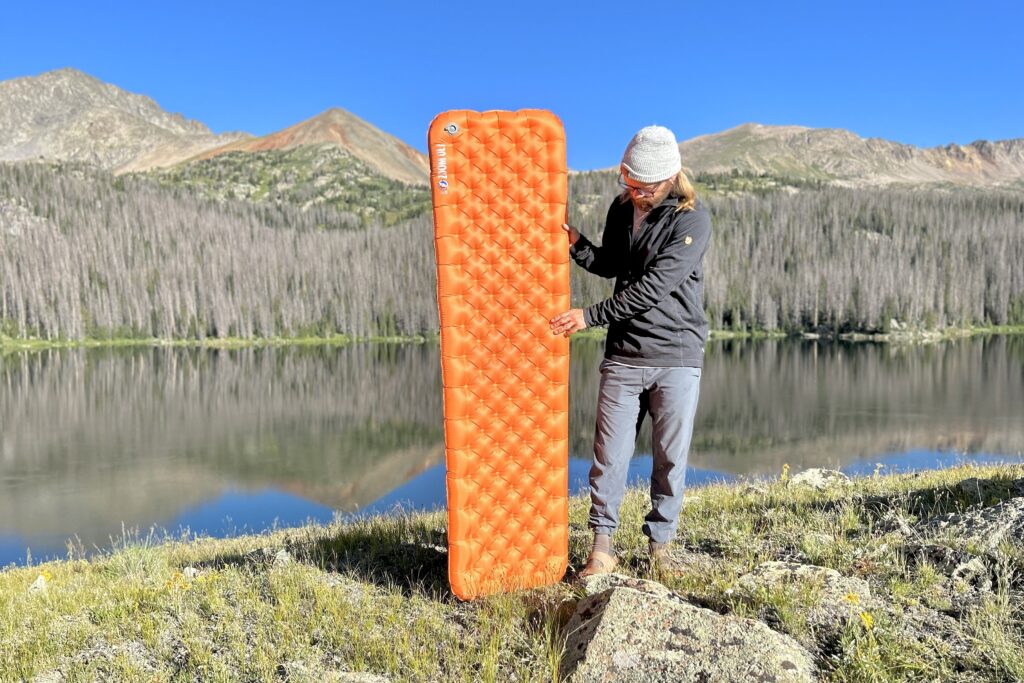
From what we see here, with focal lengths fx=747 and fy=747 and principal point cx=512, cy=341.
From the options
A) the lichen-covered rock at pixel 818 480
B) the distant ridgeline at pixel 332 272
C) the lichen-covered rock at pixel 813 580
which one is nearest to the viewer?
the lichen-covered rock at pixel 813 580

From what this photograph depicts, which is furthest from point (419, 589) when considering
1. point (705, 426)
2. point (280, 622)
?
point (705, 426)

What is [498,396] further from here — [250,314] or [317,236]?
[317,236]

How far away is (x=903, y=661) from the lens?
340cm

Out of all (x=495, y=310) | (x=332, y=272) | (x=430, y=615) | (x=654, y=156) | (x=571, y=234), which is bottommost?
(x=430, y=615)

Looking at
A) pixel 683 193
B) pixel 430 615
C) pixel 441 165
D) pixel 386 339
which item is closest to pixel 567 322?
pixel 683 193

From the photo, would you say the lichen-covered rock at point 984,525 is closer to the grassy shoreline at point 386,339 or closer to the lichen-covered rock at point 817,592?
the lichen-covered rock at point 817,592

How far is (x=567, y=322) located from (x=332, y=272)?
12535cm

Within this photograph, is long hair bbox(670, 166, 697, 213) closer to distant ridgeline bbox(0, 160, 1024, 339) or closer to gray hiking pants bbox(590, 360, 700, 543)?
gray hiking pants bbox(590, 360, 700, 543)

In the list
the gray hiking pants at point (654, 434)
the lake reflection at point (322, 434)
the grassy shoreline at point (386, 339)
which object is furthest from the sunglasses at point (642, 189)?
the grassy shoreline at point (386, 339)

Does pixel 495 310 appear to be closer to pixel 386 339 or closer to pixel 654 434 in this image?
pixel 654 434

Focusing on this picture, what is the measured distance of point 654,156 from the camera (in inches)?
183

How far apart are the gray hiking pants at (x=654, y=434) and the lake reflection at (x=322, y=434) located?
45.3 ft

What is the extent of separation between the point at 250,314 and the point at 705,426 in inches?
3648

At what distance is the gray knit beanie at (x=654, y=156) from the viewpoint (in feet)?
15.2
